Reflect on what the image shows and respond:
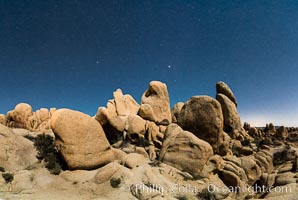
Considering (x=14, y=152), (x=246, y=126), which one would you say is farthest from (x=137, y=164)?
(x=246, y=126)

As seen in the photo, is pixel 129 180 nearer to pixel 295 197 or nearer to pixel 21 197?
pixel 21 197

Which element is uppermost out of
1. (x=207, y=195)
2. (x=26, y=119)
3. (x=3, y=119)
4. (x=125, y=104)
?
(x=125, y=104)

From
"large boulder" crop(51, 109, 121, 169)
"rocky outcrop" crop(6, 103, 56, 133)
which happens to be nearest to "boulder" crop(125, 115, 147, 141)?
"large boulder" crop(51, 109, 121, 169)

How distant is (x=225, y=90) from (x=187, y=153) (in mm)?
23249

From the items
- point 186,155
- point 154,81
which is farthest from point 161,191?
point 154,81

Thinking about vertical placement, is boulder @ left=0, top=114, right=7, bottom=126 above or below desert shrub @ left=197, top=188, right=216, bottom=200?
above

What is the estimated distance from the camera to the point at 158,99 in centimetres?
3972

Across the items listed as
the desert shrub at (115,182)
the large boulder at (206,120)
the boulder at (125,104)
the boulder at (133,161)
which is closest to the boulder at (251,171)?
the large boulder at (206,120)

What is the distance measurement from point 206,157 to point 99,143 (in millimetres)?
9997

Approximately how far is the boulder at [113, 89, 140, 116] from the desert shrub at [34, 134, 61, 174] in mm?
19273

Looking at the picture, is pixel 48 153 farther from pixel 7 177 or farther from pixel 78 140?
pixel 7 177

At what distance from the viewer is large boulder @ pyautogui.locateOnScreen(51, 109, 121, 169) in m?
17.4

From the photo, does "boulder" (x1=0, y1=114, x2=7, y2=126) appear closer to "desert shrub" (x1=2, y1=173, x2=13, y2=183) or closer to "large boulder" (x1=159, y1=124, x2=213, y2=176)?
"desert shrub" (x1=2, y1=173, x2=13, y2=183)

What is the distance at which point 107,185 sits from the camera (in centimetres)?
1549
